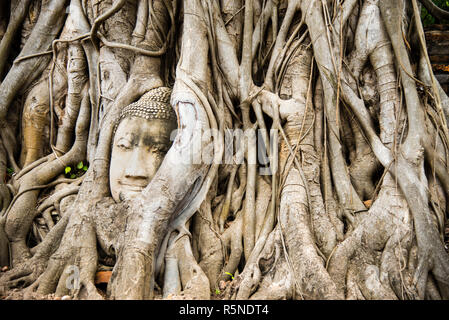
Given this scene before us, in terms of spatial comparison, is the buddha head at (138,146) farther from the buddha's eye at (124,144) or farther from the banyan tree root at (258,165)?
the banyan tree root at (258,165)

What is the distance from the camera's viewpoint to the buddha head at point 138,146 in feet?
8.29

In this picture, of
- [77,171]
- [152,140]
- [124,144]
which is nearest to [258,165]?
[152,140]

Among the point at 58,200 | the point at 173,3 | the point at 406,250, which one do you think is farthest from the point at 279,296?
the point at 173,3

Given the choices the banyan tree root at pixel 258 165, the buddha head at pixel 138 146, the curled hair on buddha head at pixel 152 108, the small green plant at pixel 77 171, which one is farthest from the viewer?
the small green plant at pixel 77 171

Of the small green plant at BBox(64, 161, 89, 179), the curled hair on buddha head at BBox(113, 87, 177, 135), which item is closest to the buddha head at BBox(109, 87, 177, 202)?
the curled hair on buddha head at BBox(113, 87, 177, 135)

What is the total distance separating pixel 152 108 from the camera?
105 inches

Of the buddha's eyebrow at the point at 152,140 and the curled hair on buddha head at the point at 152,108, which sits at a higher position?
the curled hair on buddha head at the point at 152,108

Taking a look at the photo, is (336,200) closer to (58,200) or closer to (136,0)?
(58,200)

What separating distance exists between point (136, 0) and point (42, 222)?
216cm

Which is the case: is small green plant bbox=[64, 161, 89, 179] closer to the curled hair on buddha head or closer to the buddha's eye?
the curled hair on buddha head

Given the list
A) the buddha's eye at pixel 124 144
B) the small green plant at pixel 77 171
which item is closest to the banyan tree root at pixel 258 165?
the small green plant at pixel 77 171

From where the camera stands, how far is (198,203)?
2.48 metres

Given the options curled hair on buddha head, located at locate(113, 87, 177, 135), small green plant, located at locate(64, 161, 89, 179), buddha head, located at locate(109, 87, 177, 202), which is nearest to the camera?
buddha head, located at locate(109, 87, 177, 202)

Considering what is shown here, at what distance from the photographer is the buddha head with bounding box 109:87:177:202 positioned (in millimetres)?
2525
